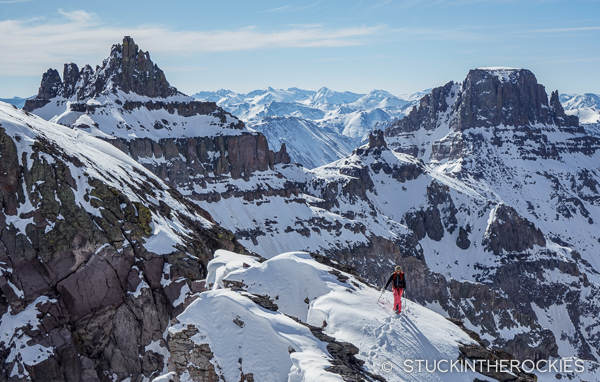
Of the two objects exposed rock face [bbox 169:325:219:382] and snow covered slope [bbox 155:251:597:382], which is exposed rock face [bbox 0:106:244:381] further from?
exposed rock face [bbox 169:325:219:382]

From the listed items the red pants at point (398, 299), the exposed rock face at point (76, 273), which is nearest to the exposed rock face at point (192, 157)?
the exposed rock face at point (76, 273)

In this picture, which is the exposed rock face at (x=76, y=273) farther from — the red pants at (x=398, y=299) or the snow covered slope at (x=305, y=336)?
the red pants at (x=398, y=299)

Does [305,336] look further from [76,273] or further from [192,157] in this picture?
[192,157]

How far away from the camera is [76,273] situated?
48625mm

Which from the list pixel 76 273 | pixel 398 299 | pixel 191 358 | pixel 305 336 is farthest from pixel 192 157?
pixel 191 358

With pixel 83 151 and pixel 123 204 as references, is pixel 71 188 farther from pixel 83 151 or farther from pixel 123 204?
pixel 83 151

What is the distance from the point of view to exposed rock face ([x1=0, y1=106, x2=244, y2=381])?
46.2 m

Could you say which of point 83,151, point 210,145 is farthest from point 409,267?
point 83,151

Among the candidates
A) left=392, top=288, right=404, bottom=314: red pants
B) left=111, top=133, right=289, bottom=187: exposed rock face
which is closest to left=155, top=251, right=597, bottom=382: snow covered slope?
left=392, top=288, right=404, bottom=314: red pants

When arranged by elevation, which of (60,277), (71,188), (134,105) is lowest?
(60,277)

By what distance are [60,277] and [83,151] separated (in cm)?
2116

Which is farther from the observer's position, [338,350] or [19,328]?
[19,328]

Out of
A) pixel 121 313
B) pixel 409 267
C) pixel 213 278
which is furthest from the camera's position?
pixel 409 267

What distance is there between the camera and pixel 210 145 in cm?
19512
